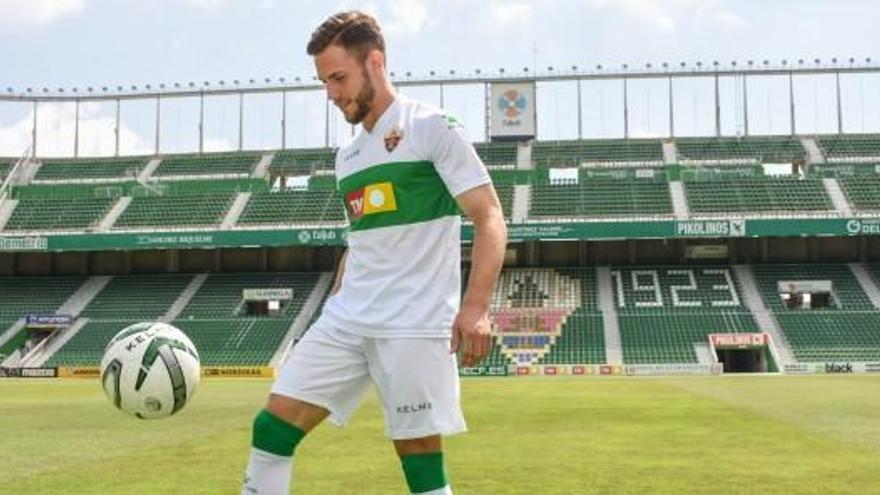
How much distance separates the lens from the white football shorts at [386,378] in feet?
13.4

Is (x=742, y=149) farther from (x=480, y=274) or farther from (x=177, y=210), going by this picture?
(x=480, y=274)

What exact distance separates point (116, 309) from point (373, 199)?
4973 centimetres

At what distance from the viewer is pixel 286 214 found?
171ft

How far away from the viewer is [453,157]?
161 inches

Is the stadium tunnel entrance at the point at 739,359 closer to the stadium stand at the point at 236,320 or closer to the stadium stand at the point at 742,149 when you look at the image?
the stadium stand at the point at 742,149

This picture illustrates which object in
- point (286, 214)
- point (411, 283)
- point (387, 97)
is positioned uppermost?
point (286, 214)

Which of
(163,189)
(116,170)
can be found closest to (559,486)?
(163,189)

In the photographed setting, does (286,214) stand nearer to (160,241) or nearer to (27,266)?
(160,241)

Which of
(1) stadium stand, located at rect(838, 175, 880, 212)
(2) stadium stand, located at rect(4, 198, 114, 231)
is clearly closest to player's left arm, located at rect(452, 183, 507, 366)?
(1) stadium stand, located at rect(838, 175, 880, 212)

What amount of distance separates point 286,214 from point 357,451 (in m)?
43.0

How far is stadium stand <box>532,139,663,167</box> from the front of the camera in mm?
56938

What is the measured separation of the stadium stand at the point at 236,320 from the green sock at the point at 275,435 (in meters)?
41.0

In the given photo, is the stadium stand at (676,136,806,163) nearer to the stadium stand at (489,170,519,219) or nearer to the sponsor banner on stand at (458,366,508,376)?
the stadium stand at (489,170,519,219)

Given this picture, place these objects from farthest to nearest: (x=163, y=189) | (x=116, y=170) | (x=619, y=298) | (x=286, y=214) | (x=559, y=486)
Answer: (x=116, y=170), (x=163, y=189), (x=286, y=214), (x=619, y=298), (x=559, y=486)
